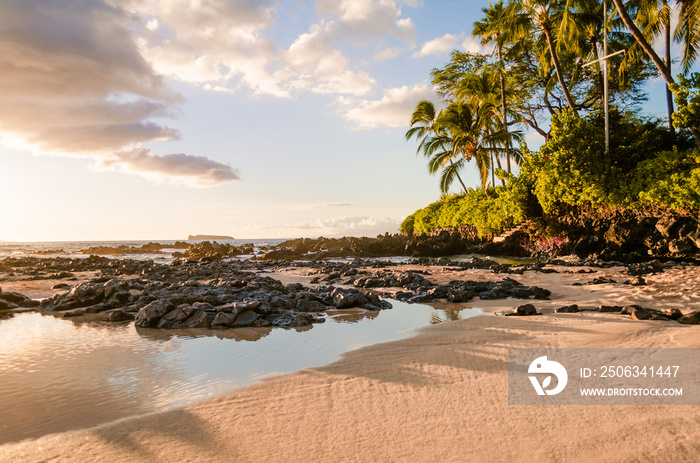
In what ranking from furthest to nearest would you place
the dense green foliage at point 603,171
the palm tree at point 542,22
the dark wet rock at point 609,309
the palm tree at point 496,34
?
1. the palm tree at point 496,34
2. the palm tree at point 542,22
3. the dense green foliage at point 603,171
4. the dark wet rock at point 609,309

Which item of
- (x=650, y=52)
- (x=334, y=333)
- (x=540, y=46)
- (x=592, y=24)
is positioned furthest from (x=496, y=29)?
(x=334, y=333)

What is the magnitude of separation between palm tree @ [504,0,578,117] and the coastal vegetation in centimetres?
6

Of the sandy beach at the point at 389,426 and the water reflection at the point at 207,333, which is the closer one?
the sandy beach at the point at 389,426

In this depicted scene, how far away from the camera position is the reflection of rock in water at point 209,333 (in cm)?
594

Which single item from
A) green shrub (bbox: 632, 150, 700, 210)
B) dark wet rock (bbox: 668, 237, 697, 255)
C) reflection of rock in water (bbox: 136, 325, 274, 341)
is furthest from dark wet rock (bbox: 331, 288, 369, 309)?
green shrub (bbox: 632, 150, 700, 210)

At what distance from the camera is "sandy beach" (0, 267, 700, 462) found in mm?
2445

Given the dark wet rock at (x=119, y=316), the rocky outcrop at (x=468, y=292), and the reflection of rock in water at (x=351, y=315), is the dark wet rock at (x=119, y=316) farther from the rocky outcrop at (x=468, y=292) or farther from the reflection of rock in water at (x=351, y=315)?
the rocky outcrop at (x=468, y=292)

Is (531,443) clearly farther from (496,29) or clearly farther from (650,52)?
(496,29)

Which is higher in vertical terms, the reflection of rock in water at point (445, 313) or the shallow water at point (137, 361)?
the reflection of rock in water at point (445, 313)

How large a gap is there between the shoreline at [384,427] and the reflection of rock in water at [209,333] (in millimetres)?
2220

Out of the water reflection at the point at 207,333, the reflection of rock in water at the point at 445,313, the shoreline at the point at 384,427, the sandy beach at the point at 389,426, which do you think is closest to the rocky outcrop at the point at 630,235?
the reflection of rock in water at the point at 445,313

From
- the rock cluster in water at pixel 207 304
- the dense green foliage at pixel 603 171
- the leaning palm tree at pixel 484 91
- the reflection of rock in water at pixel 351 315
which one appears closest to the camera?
the rock cluster in water at pixel 207 304

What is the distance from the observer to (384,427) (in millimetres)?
2793

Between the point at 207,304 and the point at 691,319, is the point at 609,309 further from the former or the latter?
the point at 207,304
